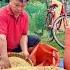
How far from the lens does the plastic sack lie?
12.9ft

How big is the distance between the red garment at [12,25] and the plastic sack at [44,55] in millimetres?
254

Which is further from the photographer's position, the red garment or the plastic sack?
the plastic sack

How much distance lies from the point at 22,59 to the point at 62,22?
2.28 m

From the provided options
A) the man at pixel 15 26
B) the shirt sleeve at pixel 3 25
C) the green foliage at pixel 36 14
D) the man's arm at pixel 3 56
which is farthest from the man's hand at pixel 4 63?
the green foliage at pixel 36 14

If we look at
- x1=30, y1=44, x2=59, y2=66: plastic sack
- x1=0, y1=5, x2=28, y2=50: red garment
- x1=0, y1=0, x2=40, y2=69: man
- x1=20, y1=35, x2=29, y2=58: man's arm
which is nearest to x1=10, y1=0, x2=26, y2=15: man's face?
x1=0, y1=0, x2=40, y2=69: man

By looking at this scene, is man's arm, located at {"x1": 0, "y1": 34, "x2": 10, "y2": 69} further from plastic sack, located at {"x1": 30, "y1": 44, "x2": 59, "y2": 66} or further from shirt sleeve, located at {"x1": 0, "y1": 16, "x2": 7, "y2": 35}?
plastic sack, located at {"x1": 30, "y1": 44, "x2": 59, "y2": 66}

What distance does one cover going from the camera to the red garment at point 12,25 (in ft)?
12.4

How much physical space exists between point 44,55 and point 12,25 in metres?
0.54

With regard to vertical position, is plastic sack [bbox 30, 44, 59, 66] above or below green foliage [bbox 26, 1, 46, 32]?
below

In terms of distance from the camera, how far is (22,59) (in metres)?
3.68

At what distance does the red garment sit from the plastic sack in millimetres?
254

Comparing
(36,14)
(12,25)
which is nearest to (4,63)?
(12,25)

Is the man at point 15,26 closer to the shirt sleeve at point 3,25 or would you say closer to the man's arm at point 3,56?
the shirt sleeve at point 3,25

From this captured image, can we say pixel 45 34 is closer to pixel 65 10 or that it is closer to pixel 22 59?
pixel 65 10
